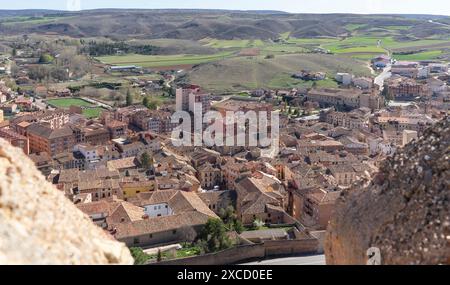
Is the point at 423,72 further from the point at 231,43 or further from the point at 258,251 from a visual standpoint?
the point at 258,251

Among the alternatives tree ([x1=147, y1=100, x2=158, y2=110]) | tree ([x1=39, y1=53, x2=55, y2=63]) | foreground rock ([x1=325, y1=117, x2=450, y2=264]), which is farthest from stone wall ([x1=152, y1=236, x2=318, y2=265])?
tree ([x1=39, y1=53, x2=55, y2=63])

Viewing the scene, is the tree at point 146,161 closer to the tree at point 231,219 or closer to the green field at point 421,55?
the tree at point 231,219

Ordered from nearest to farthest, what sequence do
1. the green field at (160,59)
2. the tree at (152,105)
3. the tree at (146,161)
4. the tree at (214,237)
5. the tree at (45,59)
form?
the tree at (214,237) → the tree at (146,161) → the tree at (152,105) → the tree at (45,59) → the green field at (160,59)

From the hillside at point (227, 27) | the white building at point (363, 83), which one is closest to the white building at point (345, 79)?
the white building at point (363, 83)

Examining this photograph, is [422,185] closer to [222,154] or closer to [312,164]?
[312,164]

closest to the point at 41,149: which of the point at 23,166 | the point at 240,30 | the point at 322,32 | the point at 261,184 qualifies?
the point at 261,184

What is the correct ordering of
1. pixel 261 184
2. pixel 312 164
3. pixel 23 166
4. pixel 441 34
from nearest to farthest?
pixel 23 166
pixel 261 184
pixel 312 164
pixel 441 34

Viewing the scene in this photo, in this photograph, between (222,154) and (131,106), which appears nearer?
(222,154)
